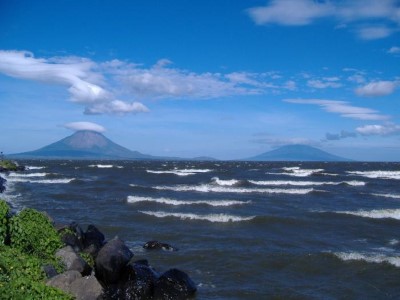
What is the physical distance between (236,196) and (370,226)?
1446 centimetres

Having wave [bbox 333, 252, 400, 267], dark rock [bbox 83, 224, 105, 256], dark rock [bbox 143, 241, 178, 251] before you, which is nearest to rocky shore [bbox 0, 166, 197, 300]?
dark rock [bbox 83, 224, 105, 256]

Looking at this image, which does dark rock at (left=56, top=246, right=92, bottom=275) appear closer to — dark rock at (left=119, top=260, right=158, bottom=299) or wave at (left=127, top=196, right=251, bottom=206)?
dark rock at (left=119, top=260, right=158, bottom=299)

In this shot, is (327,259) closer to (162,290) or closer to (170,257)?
(170,257)

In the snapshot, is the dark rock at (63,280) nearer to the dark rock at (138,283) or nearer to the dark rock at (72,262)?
the dark rock at (72,262)

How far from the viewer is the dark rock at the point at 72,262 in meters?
10.8

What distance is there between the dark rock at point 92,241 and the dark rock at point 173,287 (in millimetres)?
3606

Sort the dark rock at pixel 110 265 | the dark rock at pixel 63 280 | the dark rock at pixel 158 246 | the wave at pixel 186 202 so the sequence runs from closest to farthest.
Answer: the dark rock at pixel 63 280 < the dark rock at pixel 110 265 < the dark rock at pixel 158 246 < the wave at pixel 186 202

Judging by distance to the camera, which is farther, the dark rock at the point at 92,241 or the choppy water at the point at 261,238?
the dark rock at the point at 92,241

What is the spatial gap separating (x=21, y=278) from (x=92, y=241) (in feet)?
21.9

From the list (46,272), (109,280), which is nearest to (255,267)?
(109,280)

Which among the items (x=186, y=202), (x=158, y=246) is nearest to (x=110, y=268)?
(x=158, y=246)

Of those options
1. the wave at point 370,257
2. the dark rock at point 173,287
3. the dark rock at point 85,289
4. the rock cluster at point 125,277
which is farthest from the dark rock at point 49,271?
the wave at point 370,257

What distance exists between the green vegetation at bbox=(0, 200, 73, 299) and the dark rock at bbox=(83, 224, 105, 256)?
163 centimetres

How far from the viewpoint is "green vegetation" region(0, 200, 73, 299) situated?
7.27m
